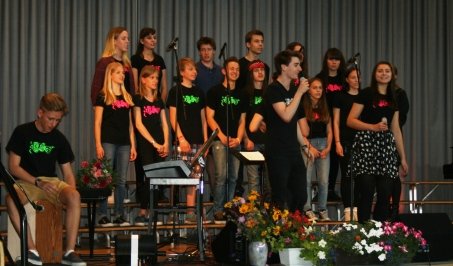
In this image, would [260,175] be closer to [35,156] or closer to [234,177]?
[234,177]

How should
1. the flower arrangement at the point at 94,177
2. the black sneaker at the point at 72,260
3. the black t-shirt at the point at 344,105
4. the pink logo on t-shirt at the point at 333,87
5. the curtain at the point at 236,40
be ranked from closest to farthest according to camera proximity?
1. the black sneaker at the point at 72,260
2. the flower arrangement at the point at 94,177
3. the black t-shirt at the point at 344,105
4. the pink logo on t-shirt at the point at 333,87
5. the curtain at the point at 236,40

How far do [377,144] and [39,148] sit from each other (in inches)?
119

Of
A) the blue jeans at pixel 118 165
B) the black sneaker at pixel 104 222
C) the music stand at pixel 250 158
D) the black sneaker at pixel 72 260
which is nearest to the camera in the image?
the black sneaker at pixel 72 260

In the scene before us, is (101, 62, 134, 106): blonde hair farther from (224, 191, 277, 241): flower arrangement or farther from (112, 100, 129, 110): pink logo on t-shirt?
(224, 191, 277, 241): flower arrangement

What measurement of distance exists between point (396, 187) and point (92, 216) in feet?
9.18

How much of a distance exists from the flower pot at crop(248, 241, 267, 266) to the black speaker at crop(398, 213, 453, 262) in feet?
3.65

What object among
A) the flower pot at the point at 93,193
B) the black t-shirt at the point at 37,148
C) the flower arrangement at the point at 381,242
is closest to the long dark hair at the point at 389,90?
the flower arrangement at the point at 381,242

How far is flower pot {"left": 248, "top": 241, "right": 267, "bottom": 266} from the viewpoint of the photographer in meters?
7.21

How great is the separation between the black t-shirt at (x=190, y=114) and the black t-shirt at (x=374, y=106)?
6.88 feet

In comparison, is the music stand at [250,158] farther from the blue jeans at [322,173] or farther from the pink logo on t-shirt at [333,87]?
the pink logo on t-shirt at [333,87]

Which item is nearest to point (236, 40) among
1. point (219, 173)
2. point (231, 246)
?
point (219, 173)

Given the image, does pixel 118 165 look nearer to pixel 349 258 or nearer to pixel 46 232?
pixel 46 232

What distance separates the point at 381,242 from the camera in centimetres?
680

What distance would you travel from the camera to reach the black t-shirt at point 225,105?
9.93m
